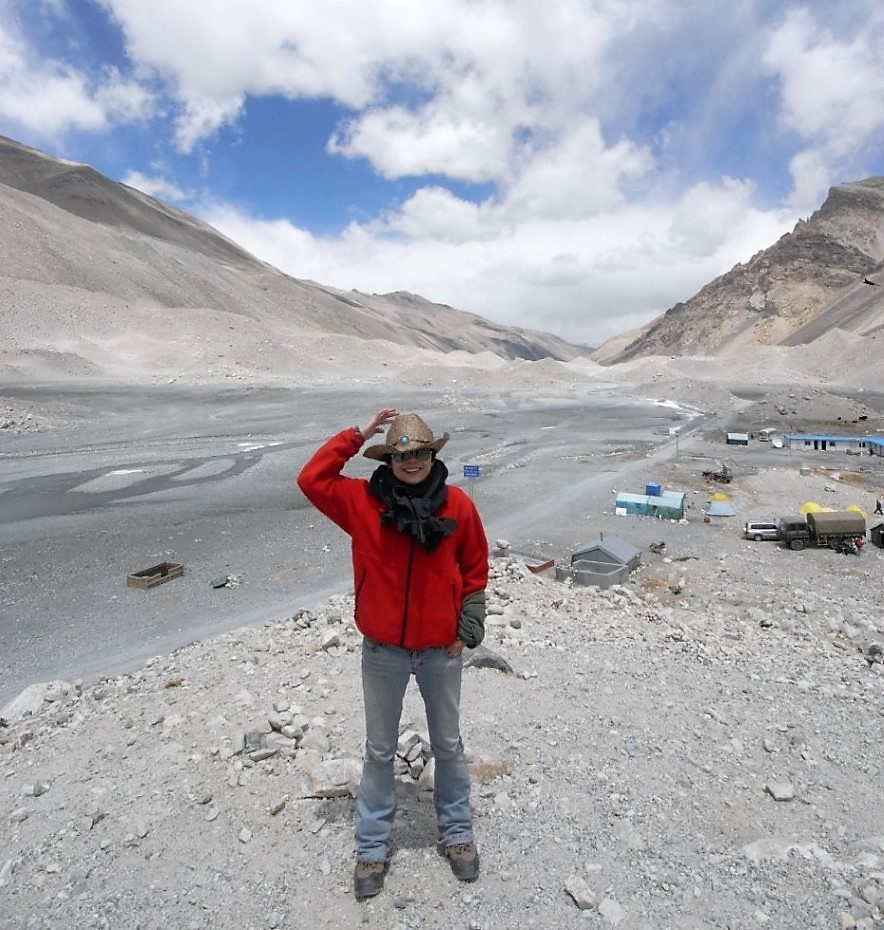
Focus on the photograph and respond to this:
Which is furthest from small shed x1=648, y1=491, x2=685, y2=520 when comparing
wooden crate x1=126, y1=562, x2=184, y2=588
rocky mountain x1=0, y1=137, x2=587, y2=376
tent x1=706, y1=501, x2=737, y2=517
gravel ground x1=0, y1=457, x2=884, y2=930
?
rocky mountain x1=0, y1=137, x2=587, y2=376

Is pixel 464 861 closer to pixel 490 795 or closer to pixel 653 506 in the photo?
pixel 490 795

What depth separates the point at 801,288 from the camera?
120312 mm

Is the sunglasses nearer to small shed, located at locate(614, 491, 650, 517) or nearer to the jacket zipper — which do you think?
the jacket zipper

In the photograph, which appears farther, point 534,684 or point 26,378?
point 26,378

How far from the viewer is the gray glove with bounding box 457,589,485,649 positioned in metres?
3.31

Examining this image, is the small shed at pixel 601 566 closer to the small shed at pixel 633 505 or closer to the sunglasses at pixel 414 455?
the small shed at pixel 633 505

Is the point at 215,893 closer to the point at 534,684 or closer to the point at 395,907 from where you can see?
the point at 395,907

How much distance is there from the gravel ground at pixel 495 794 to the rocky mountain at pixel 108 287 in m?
46.7

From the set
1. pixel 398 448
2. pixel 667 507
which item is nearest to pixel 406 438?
pixel 398 448

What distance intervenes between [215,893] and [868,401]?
58.6m

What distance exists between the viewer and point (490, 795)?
4086 millimetres

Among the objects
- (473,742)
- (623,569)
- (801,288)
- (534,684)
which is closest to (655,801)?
(473,742)

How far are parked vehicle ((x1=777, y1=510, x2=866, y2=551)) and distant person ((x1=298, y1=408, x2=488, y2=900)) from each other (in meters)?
11.5

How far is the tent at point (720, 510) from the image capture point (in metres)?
15.6
